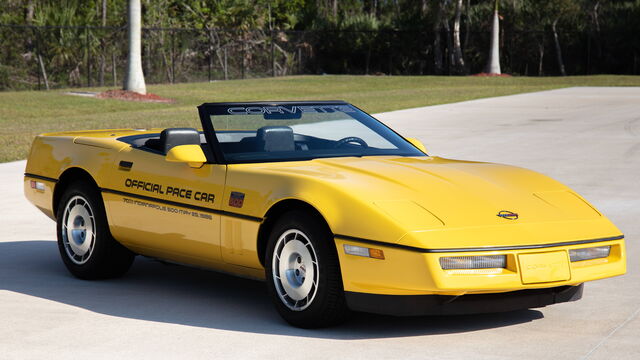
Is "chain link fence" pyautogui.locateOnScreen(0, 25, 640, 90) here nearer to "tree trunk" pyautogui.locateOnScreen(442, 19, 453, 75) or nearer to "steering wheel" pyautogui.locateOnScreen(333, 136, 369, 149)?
"tree trunk" pyautogui.locateOnScreen(442, 19, 453, 75)

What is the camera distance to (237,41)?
54.2 m

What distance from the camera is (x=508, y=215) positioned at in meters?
6.14

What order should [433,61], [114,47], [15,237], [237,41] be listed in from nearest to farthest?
1. [15,237]
2. [114,47]
3. [237,41]
4. [433,61]

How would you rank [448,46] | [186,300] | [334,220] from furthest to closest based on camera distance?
[448,46] < [186,300] < [334,220]

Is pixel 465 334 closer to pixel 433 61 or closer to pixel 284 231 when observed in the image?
pixel 284 231

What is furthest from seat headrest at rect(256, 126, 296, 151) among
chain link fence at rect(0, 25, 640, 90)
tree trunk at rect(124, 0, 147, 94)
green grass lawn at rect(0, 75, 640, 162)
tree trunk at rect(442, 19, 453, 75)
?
tree trunk at rect(442, 19, 453, 75)

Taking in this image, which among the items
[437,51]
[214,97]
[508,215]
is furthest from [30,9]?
[508,215]

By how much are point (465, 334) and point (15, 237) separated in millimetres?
5041

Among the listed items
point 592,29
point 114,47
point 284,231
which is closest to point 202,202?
point 284,231

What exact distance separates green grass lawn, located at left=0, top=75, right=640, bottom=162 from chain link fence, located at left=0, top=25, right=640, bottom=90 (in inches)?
99.1

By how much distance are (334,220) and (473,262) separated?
784 millimetres

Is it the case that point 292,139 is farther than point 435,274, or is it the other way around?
point 292,139

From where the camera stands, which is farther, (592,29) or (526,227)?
(592,29)

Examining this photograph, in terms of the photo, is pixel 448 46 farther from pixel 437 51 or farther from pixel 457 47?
pixel 457 47
